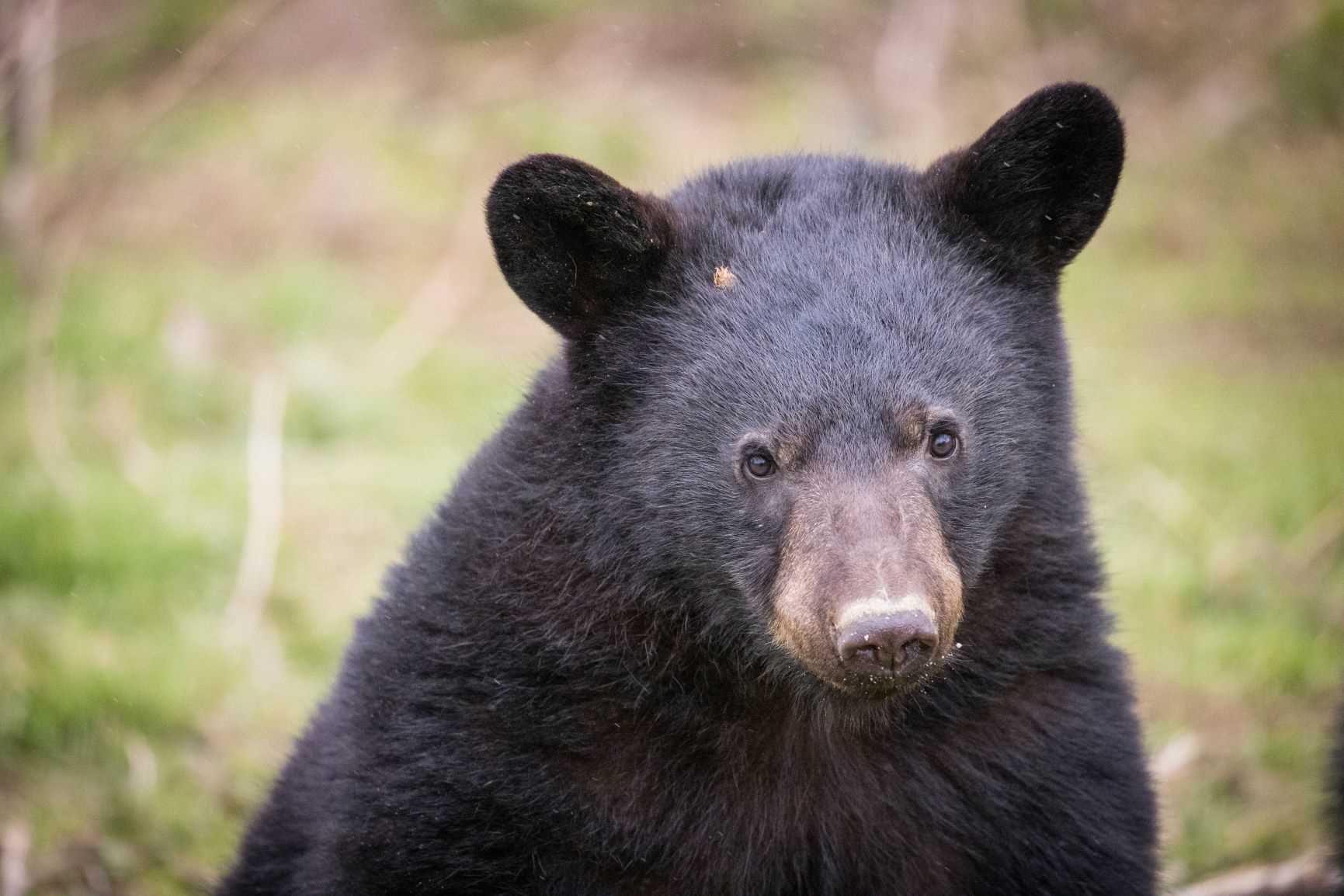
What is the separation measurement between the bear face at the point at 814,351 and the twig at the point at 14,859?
2439 millimetres

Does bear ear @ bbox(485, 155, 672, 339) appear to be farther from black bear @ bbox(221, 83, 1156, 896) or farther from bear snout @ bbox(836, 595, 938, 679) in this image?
bear snout @ bbox(836, 595, 938, 679)

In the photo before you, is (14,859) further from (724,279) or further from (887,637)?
(887,637)

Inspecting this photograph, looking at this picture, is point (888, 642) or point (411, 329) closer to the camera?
point (888, 642)

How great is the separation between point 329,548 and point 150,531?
810mm

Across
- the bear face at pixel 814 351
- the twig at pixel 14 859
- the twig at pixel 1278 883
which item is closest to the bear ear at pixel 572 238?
the bear face at pixel 814 351

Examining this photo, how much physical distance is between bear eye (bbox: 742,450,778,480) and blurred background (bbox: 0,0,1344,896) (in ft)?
3.01

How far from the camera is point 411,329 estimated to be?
32.0ft

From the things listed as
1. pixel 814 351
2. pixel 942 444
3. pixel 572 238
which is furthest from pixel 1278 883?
pixel 572 238

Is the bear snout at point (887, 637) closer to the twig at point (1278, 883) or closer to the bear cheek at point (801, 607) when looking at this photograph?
the bear cheek at point (801, 607)

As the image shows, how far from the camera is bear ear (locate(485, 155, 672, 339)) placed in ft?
10.4

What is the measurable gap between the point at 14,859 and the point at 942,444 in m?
3.21

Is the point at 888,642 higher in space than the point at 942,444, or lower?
lower

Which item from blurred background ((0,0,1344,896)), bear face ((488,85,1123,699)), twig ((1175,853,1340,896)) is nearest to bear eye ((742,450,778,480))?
bear face ((488,85,1123,699))

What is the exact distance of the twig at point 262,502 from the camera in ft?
20.6
